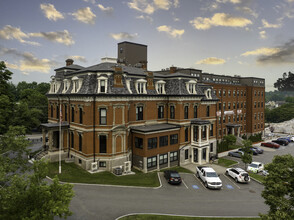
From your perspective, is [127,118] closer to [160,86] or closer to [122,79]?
[122,79]

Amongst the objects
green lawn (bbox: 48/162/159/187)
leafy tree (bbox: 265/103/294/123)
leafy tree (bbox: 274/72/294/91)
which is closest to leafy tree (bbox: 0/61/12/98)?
green lawn (bbox: 48/162/159/187)

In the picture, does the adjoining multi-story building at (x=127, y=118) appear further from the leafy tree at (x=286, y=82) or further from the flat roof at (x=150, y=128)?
the leafy tree at (x=286, y=82)

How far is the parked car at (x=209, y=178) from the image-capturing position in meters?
25.8

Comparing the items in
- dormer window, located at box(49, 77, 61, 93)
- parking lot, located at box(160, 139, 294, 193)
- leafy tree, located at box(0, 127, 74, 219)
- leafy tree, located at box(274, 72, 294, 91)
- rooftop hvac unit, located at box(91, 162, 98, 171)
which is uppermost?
leafy tree, located at box(274, 72, 294, 91)

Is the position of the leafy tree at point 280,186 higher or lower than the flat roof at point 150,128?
lower

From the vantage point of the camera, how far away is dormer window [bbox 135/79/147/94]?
3388 centimetres

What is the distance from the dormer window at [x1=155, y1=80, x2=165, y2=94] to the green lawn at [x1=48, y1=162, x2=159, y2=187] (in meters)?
14.6

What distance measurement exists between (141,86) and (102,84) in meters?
7.34

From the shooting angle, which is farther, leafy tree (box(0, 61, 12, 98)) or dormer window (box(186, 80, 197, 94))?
dormer window (box(186, 80, 197, 94))

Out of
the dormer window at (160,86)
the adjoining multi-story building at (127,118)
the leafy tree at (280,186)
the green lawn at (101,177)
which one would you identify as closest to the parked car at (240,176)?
the adjoining multi-story building at (127,118)

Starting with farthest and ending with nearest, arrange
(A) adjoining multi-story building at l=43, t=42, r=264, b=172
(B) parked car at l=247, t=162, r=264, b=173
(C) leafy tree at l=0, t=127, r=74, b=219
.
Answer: (B) parked car at l=247, t=162, r=264, b=173 → (A) adjoining multi-story building at l=43, t=42, r=264, b=172 → (C) leafy tree at l=0, t=127, r=74, b=219

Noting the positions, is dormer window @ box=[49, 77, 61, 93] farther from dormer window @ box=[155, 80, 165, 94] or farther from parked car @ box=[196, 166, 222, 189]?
parked car @ box=[196, 166, 222, 189]

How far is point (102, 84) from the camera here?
29.8 meters

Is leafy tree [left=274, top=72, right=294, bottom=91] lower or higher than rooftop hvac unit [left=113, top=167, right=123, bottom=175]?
higher
